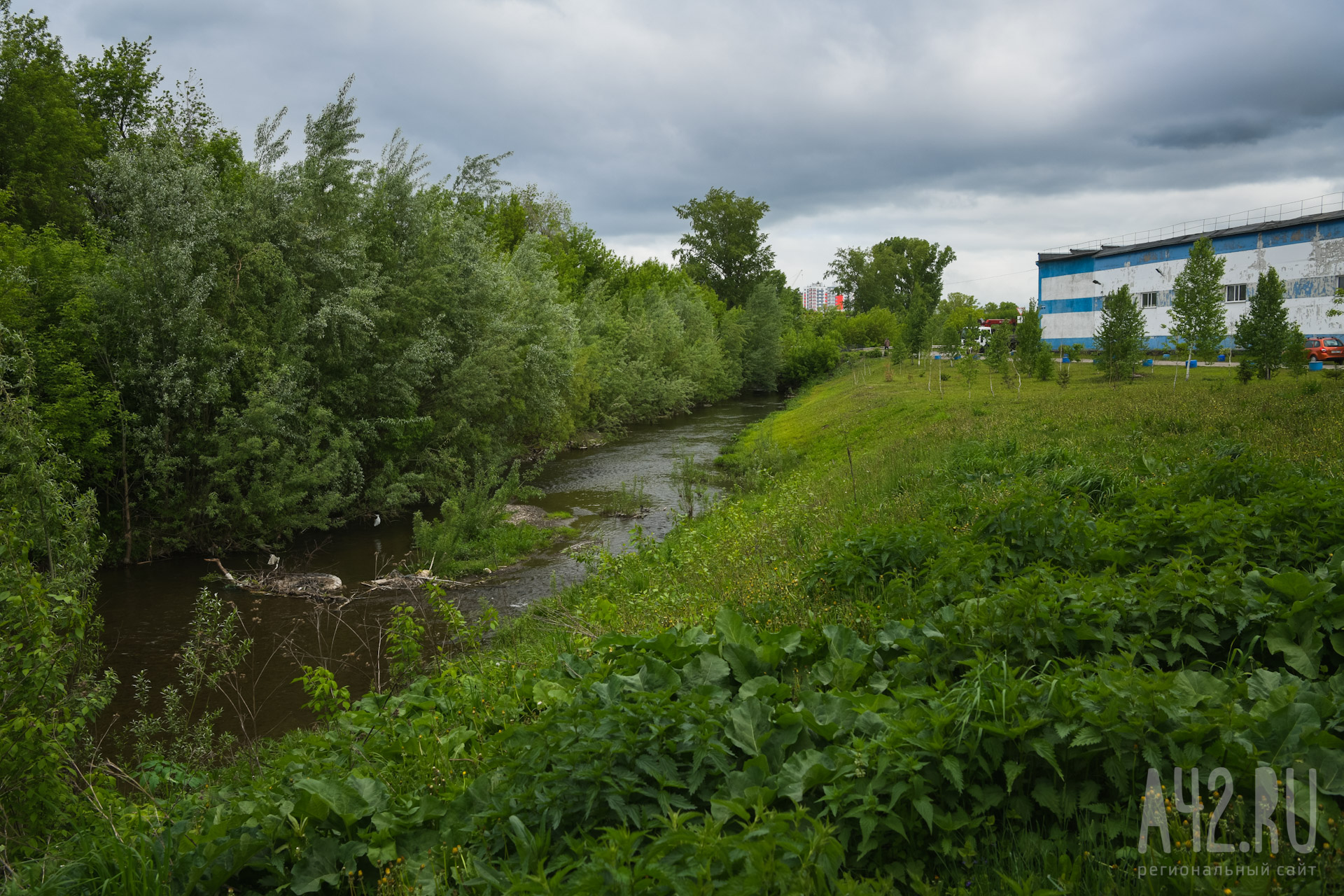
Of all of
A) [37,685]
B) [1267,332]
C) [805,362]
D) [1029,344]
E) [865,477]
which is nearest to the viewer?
[37,685]

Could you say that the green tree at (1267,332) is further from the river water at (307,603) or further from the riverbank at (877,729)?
the riverbank at (877,729)

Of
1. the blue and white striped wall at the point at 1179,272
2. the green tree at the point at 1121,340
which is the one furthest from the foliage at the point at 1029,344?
the blue and white striped wall at the point at 1179,272

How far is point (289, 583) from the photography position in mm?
14492

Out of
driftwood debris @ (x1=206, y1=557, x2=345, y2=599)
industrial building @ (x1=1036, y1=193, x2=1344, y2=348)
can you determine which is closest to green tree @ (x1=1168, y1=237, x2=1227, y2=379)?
industrial building @ (x1=1036, y1=193, x2=1344, y2=348)

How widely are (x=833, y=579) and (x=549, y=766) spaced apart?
396 centimetres

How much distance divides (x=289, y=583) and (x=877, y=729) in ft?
46.4

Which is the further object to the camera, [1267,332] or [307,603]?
[1267,332]

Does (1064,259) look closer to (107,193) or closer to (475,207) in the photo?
(475,207)

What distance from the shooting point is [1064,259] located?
58438mm

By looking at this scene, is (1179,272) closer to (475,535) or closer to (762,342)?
(762,342)

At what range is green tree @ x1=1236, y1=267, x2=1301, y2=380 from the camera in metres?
26.2

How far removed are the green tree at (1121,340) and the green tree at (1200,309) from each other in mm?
1421

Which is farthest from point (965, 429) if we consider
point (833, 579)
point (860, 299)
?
point (860, 299)

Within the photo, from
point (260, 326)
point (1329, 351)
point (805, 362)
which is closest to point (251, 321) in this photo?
point (260, 326)
